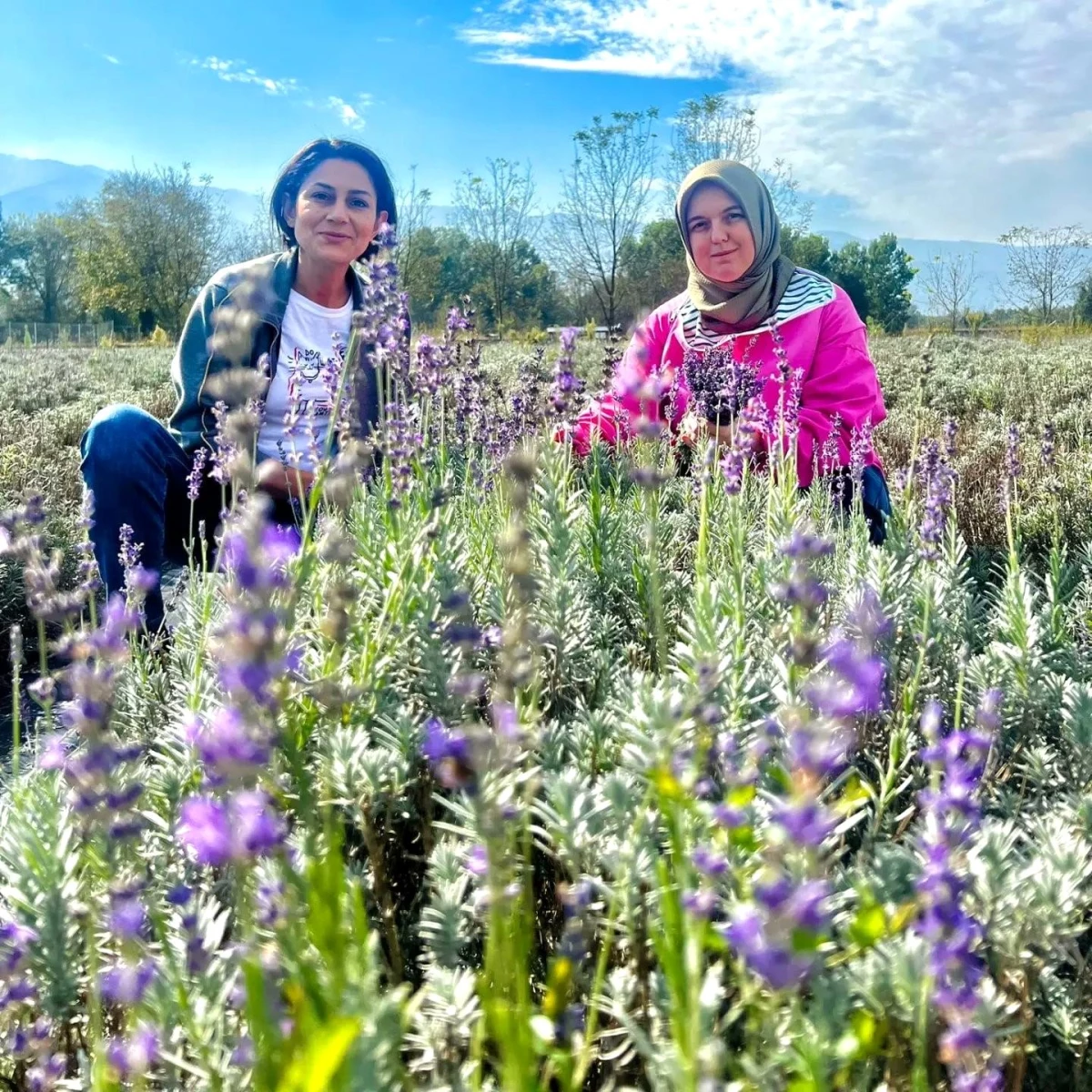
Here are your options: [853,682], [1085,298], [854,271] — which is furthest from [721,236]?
[854,271]

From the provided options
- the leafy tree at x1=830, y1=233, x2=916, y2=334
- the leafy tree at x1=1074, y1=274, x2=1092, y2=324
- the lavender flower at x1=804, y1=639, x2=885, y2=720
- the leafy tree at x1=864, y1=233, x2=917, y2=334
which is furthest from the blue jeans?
the leafy tree at x1=864, y1=233, x2=917, y2=334

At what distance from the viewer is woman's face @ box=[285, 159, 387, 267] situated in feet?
13.6

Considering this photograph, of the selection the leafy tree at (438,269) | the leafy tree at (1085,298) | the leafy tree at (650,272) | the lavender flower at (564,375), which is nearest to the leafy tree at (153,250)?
the leafy tree at (438,269)

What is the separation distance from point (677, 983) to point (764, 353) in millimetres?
4311

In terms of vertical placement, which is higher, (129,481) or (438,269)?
(438,269)

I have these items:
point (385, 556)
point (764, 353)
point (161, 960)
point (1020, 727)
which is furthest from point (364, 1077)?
point (764, 353)

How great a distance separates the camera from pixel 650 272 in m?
46.6

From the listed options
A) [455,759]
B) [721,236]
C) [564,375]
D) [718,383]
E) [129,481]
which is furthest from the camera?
[721,236]

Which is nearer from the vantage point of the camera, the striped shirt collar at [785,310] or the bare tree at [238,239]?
the striped shirt collar at [785,310]

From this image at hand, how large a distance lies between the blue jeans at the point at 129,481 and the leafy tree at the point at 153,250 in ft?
165

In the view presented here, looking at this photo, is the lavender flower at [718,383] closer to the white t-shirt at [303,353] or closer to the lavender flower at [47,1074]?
the white t-shirt at [303,353]

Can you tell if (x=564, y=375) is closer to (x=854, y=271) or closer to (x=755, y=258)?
(x=755, y=258)

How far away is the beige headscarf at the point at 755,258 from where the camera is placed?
4.74m

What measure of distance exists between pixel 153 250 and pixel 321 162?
53.6 m
